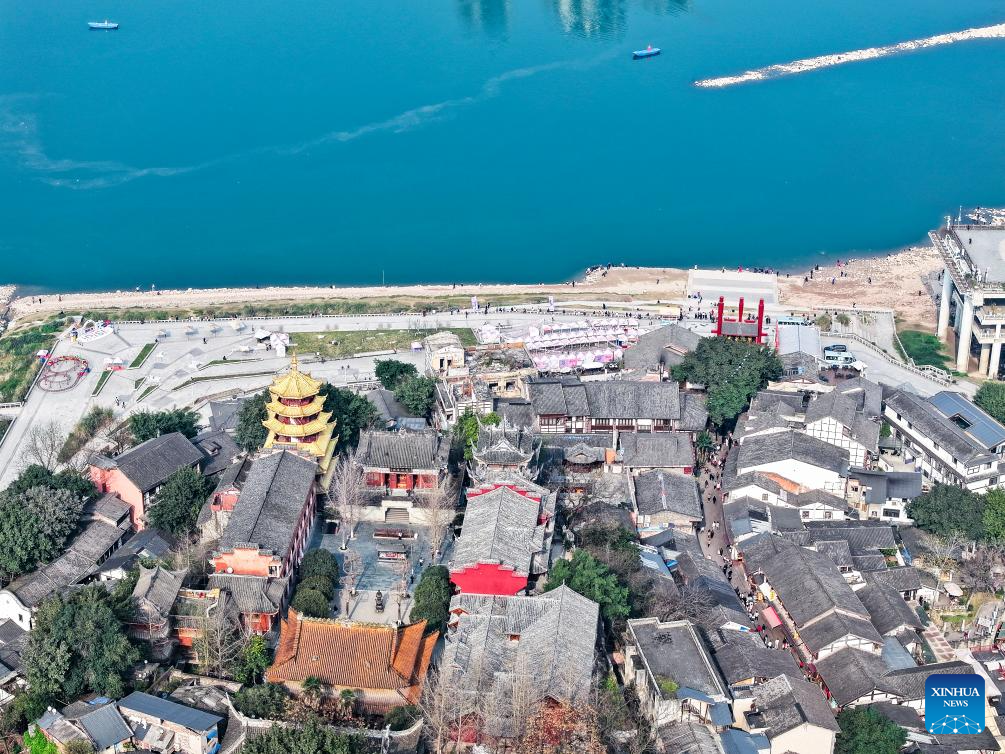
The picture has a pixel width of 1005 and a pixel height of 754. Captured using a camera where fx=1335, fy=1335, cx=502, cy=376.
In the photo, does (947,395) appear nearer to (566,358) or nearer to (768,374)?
(768,374)

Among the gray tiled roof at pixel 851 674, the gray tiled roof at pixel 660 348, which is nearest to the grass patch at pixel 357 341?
the gray tiled roof at pixel 660 348

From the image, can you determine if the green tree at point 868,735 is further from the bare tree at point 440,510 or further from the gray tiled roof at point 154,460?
the gray tiled roof at point 154,460

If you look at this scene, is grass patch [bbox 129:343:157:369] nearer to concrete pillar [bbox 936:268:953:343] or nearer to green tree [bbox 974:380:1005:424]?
green tree [bbox 974:380:1005:424]

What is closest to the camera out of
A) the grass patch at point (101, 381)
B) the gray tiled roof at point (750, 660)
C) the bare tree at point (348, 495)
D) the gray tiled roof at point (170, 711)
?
the gray tiled roof at point (170, 711)

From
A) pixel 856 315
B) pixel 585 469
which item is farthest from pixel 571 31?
pixel 585 469

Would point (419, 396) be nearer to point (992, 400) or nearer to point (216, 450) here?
point (216, 450)

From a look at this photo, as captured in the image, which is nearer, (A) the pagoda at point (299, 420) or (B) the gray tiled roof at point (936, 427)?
(A) the pagoda at point (299, 420)

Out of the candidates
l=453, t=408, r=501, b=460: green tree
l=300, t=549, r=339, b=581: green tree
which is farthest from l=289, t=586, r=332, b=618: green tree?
l=453, t=408, r=501, b=460: green tree
